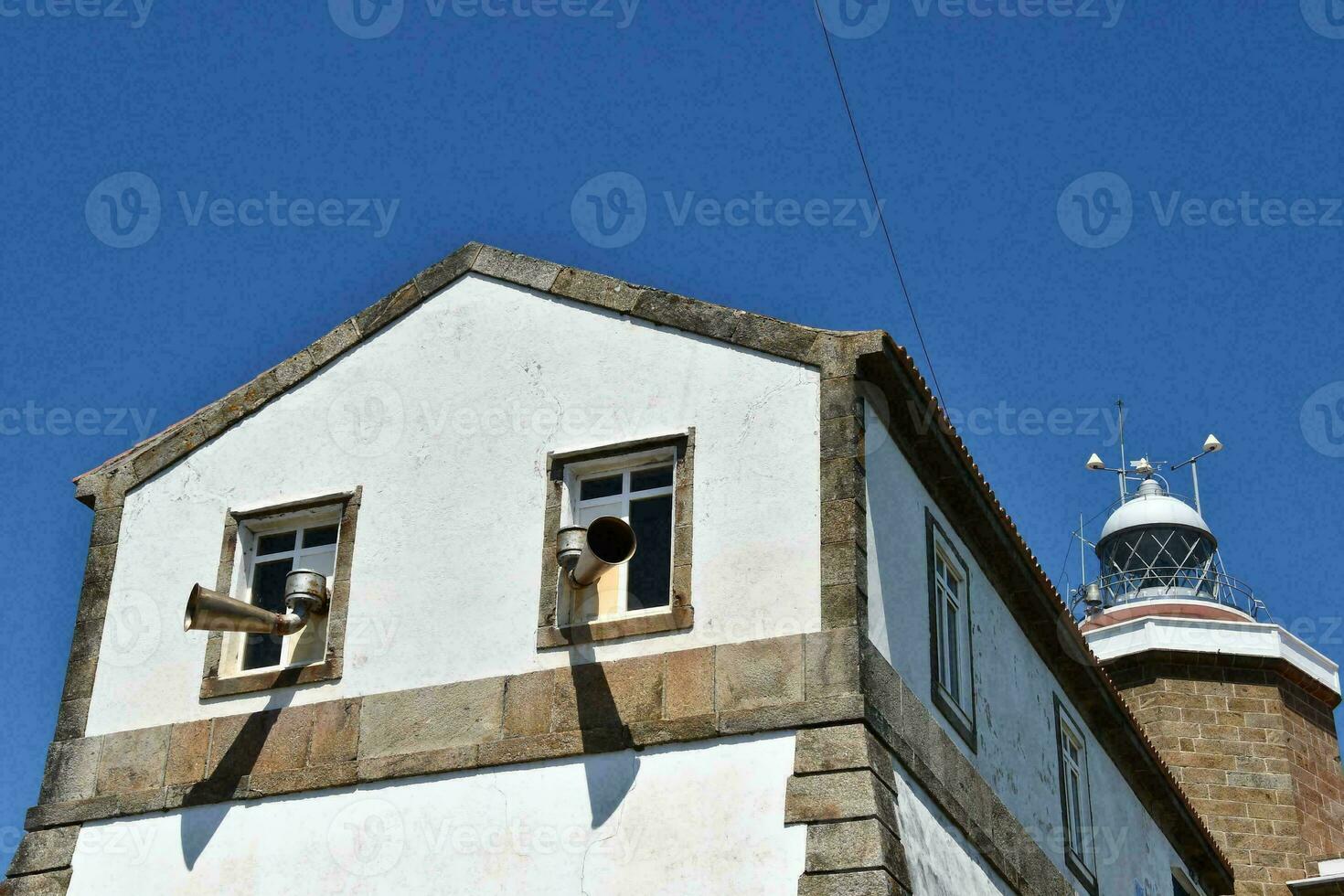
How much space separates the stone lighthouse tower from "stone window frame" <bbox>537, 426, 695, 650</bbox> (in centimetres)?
1439

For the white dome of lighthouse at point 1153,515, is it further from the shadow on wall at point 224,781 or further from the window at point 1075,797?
the shadow on wall at point 224,781

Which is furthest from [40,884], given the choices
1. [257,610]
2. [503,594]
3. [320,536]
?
[503,594]

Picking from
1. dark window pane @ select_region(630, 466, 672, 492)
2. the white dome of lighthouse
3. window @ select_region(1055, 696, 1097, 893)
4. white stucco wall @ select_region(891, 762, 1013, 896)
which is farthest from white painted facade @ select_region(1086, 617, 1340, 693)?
dark window pane @ select_region(630, 466, 672, 492)

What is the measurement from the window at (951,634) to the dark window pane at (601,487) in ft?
8.01

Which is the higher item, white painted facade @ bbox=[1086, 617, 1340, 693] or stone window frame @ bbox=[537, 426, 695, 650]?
white painted facade @ bbox=[1086, 617, 1340, 693]

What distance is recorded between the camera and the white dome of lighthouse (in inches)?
1196

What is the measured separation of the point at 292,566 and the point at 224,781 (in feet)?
5.81

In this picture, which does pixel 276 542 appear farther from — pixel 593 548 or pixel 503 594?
→ pixel 593 548

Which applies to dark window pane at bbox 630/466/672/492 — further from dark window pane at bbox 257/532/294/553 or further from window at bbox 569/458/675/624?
dark window pane at bbox 257/532/294/553

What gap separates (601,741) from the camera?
38.5 ft

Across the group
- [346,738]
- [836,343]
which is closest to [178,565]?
[346,738]

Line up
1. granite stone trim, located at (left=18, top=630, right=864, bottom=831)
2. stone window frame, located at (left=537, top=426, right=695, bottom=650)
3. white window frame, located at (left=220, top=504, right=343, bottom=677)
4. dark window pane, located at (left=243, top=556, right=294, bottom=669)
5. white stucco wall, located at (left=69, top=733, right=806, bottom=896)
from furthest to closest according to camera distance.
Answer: dark window pane, located at (left=243, top=556, right=294, bottom=669)
white window frame, located at (left=220, top=504, right=343, bottom=677)
stone window frame, located at (left=537, top=426, right=695, bottom=650)
granite stone trim, located at (left=18, top=630, right=864, bottom=831)
white stucco wall, located at (left=69, top=733, right=806, bottom=896)

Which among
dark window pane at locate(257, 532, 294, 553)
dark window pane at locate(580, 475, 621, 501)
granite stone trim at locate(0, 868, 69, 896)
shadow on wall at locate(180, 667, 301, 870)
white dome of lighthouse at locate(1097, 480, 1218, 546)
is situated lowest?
granite stone trim at locate(0, 868, 69, 896)

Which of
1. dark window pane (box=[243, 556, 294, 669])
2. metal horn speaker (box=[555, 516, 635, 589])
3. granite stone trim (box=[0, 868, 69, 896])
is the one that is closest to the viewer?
metal horn speaker (box=[555, 516, 635, 589])
